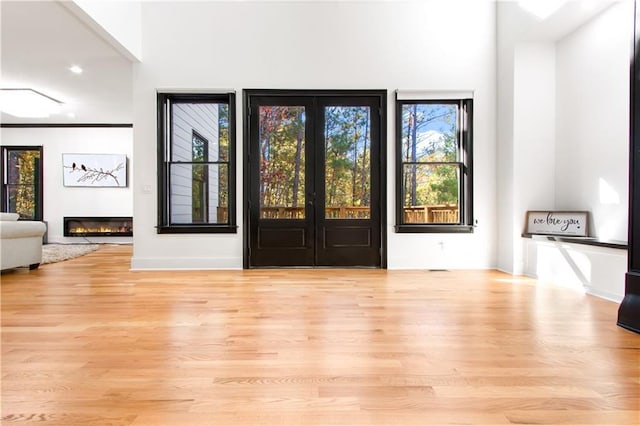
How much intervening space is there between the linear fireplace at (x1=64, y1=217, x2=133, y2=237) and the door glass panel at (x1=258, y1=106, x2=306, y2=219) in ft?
17.1

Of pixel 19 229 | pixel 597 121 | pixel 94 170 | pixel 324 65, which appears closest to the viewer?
pixel 597 121

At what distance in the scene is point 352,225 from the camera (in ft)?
15.8

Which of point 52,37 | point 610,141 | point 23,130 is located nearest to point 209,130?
point 52,37

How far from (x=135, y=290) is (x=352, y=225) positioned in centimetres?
267

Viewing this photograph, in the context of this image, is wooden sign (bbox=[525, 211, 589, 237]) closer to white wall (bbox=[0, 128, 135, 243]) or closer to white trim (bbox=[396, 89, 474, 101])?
white trim (bbox=[396, 89, 474, 101])

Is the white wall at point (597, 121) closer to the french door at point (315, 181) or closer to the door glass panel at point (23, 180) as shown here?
the french door at point (315, 181)

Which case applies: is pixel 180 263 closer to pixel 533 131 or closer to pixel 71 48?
pixel 71 48

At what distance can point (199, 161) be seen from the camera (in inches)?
191

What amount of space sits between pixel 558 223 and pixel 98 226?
9.07m

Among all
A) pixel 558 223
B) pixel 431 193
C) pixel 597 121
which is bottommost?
pixel 558 223

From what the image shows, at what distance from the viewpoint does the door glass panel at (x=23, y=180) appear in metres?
8.48

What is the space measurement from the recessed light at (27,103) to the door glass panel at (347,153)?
5663 mm

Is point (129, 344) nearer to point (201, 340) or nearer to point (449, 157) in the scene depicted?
point (201, 340)

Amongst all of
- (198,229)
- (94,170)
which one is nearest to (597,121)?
(198,229)
